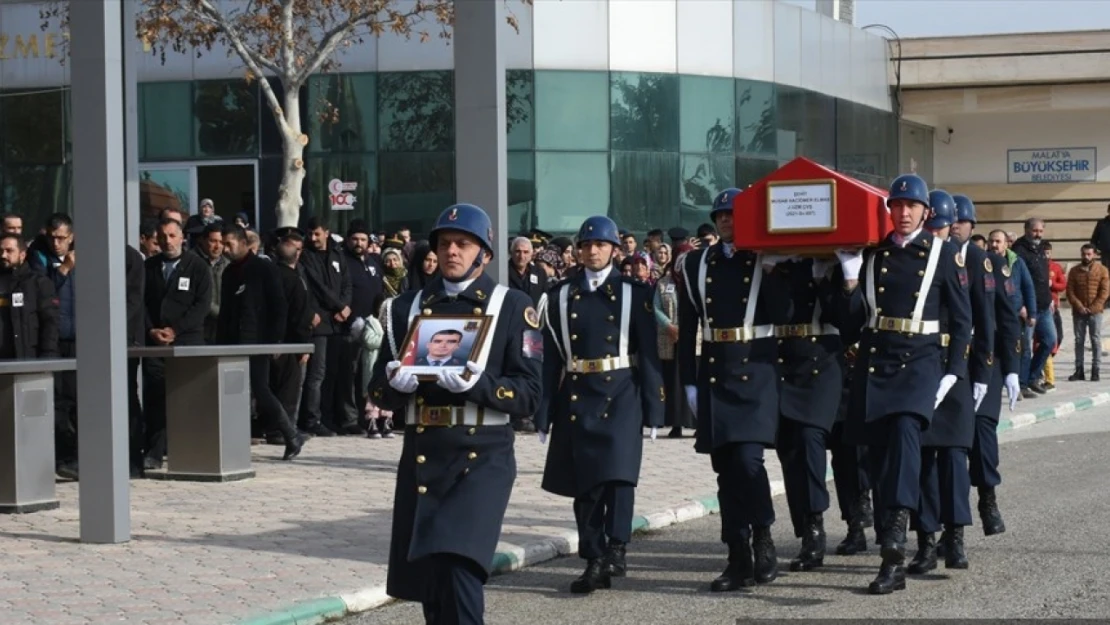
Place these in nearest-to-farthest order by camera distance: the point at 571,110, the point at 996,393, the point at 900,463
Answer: the point at 900,463, the point at 996,393, the point at 571,110

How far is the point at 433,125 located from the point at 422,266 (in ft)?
53.5

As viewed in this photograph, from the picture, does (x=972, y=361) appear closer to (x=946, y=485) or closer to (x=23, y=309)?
(x=946, y=485)

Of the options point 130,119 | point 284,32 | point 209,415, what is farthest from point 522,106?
point 209,415

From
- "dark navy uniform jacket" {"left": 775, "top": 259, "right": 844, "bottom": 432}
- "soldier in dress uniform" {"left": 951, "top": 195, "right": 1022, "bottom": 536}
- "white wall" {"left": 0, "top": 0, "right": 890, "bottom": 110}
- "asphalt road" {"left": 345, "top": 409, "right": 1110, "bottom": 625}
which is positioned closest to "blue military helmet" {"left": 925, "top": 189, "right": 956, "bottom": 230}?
"soldier in dress uniform" {"left": 951, "top": 195, "right": 1022, "bottom": 536}

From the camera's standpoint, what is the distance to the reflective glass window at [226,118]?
34156 mm

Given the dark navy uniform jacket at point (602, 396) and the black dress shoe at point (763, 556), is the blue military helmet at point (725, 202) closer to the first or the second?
the dark navy uniform jacket at point (602, 396)

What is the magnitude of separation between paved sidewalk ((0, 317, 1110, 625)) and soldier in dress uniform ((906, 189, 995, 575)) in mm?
2291

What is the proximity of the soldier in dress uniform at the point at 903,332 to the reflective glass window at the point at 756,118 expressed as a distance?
25915mm

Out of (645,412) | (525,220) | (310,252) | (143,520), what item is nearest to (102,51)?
(143,520)

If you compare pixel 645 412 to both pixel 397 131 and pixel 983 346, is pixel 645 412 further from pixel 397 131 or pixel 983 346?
pixel 397 131

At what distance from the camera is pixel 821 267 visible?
1072cm

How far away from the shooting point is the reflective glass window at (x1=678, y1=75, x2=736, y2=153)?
1390 inches

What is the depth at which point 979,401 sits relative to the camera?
11.1 meters

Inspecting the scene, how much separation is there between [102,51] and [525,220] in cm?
2196
